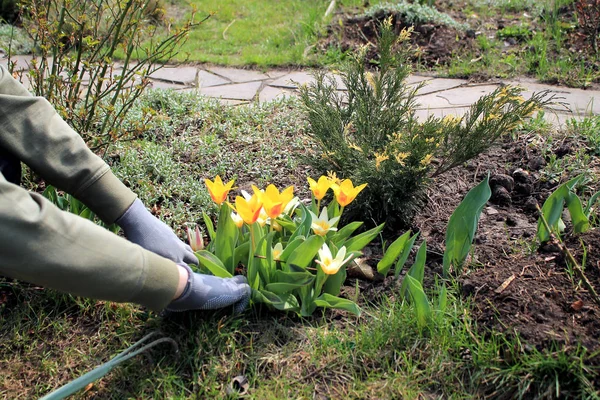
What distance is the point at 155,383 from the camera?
205 centimetres

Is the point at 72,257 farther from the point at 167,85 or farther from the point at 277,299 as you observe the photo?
the point at 167,85

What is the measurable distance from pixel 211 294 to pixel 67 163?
0.77 m

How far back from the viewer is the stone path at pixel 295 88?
3.94 metres

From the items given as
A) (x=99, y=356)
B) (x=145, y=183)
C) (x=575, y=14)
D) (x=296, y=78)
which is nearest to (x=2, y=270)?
(x=99, y=356)

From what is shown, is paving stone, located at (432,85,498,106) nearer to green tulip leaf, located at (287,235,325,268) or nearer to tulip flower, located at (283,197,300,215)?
tulip flower, located at (283,197,300,215)

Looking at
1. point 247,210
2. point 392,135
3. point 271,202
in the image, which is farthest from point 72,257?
point 392,135

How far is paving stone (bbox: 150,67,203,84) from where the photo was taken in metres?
4.91

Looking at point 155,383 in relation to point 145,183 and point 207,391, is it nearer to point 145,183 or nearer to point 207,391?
point 207,391

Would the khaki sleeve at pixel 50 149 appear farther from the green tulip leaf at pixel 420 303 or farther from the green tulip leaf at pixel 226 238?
the green tulip leaf at pixel 420 303

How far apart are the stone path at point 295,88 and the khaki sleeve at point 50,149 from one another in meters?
1.69

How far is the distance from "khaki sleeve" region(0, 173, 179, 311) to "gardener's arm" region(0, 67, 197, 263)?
1.48 feet

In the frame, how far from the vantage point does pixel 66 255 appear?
168 cm

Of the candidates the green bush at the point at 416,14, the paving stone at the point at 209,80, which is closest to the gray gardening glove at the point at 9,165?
the paving stone at the point at 209,80

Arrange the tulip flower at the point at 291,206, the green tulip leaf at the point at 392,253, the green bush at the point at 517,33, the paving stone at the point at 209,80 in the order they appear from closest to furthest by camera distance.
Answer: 1. the green tulip leaf at the point at 392,253
2. the tulip flower at the point at 291,206
3. the paving stone at the point at 209,80
4. the green bush at the point at 517,33
